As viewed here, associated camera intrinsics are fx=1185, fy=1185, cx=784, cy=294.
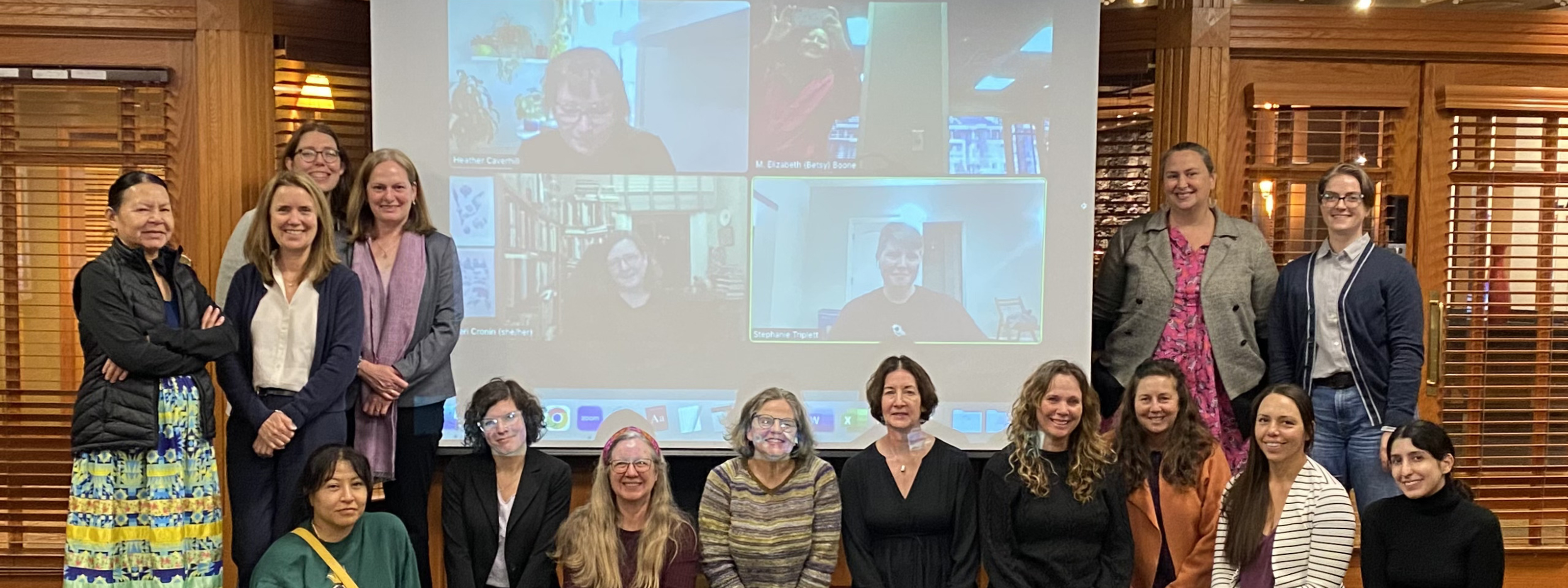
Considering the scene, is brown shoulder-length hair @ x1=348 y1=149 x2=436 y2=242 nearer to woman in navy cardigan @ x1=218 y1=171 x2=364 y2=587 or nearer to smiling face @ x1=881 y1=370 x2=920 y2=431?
woman in navy cardigan @ x1=218 y1=171 x2=364 y2=587

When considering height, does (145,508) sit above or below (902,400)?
below

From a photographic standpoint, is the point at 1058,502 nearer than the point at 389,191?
Yes

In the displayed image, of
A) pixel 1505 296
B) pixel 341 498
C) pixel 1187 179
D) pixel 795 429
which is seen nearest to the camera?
pixel 341 498

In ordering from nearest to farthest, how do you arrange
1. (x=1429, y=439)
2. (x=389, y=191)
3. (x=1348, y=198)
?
(x=1429, y=439) → (x=1348, y=198) → (x=389, y=191)

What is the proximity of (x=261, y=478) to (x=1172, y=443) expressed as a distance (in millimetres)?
2456

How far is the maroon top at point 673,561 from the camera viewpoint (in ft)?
10.2

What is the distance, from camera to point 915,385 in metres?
3.24

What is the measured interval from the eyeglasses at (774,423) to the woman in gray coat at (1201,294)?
3.86 ft

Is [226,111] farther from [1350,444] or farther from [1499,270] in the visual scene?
[1499,270]

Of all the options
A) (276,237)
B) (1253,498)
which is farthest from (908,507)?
(276,237)

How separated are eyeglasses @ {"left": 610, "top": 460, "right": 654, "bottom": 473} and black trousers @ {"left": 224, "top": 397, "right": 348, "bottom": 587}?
784mm

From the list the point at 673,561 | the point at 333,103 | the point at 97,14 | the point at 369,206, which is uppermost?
the point at 97,14

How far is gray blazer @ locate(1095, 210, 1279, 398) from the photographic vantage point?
3.58 metres

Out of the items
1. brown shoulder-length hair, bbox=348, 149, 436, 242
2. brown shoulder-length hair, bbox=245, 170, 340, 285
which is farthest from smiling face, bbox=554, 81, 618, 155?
brown shoulder-length hair, bbox=245, 170, 340, 285
